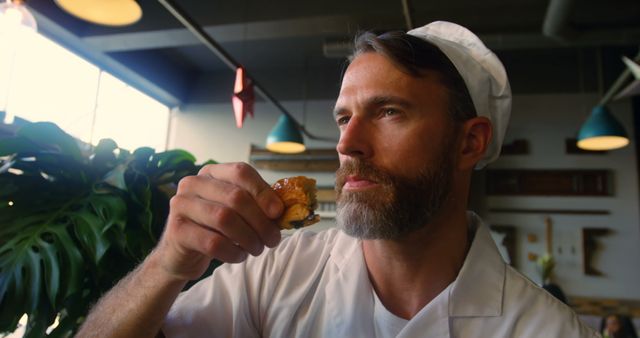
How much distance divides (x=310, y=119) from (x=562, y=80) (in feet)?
12.8

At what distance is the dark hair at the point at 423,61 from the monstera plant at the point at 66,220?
93cm

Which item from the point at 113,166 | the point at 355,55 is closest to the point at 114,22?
the point at 113,166

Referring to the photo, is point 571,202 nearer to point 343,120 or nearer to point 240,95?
point 240,95

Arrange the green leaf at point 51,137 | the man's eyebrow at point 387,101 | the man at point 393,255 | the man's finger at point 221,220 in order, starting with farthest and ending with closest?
the green leaf at point 51,137
the man's eyebrow at point 387,101
the man at point 393,255
the man's finger at point 221,220

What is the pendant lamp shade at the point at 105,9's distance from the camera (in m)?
2.29

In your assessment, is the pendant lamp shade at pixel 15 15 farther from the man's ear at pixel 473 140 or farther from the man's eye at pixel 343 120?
the man's ear at pixel 473 140

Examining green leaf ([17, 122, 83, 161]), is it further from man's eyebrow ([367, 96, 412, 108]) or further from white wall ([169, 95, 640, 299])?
white wall ([169, 95, 640, 299])

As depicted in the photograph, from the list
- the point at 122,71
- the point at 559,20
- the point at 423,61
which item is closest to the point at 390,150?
the point at 423,61

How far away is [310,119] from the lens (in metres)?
6.97

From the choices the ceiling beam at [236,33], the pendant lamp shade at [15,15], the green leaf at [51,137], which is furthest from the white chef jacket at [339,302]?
the ceiling beam at [236,33]

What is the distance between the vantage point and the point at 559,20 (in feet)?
11.8

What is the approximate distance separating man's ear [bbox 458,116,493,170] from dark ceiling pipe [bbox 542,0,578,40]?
2660mm

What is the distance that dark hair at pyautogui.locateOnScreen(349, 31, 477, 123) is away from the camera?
49.8 inches

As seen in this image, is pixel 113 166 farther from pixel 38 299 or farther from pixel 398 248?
pixel 398 248
